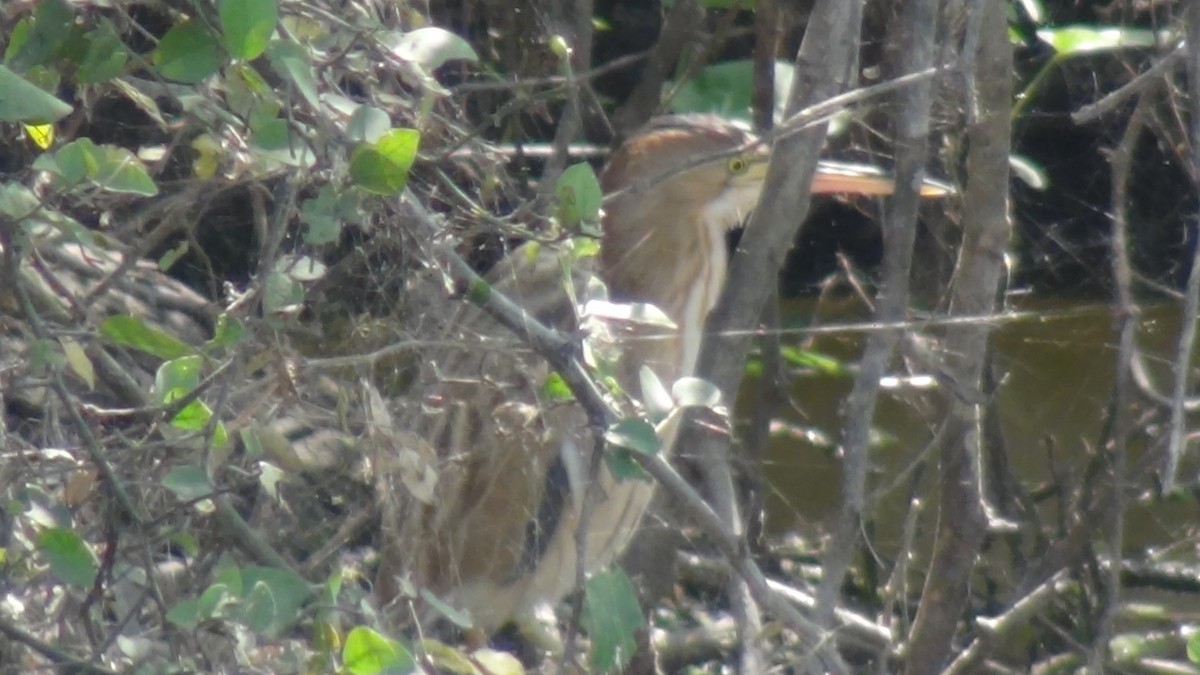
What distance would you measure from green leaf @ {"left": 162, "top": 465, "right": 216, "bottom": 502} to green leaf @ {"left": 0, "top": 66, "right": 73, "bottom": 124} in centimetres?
30

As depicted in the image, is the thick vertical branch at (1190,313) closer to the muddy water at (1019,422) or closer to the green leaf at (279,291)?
the green leaf at (279,291)

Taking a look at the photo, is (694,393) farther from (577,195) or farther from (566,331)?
(566,331)

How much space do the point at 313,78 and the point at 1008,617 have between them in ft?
4.76

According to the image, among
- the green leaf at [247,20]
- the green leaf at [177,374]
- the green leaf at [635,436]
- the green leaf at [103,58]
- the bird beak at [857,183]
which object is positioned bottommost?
the bird beak at [857,183]

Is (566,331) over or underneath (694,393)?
underneath

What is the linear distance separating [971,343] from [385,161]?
1157 mm

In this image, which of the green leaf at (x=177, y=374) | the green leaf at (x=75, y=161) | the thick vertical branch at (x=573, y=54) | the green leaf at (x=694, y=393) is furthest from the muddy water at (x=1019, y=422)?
the green leaf at (x=75, y=161)

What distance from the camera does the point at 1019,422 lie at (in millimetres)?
3457

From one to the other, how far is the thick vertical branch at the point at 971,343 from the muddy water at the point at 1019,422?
75 cm

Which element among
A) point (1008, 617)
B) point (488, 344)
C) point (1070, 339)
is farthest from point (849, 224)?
point (488, 344)

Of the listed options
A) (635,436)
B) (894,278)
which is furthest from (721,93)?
(635,436)

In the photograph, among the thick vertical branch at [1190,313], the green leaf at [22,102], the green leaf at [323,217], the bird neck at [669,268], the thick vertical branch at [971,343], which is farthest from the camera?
the bird neck at [669,268]

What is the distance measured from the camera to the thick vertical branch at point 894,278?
2135 mm

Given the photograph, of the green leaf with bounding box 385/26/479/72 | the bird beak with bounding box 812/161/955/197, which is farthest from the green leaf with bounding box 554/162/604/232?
the bird beak with bounding box 812/161/955/197
